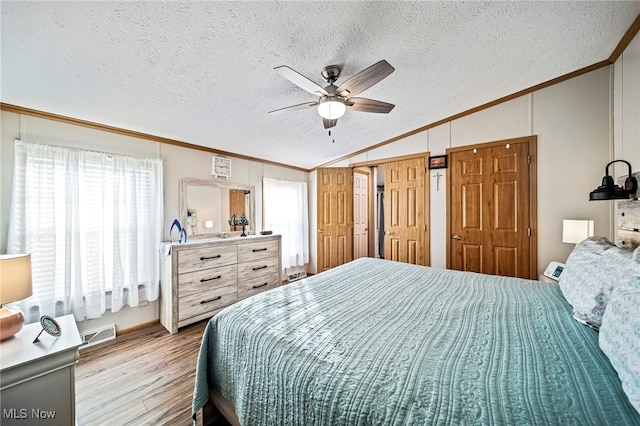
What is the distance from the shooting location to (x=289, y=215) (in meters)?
4.56

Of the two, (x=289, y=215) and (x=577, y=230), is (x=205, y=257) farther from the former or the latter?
(x=577, y=230)

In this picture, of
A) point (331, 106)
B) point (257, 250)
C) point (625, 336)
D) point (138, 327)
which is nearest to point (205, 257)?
point (257, 250)

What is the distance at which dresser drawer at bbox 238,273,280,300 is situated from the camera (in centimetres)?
324

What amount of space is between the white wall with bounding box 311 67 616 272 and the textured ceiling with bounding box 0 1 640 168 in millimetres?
260

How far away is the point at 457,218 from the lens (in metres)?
3.29

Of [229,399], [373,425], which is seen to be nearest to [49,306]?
[229,399]

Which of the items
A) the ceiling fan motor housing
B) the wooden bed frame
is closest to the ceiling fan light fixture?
the ceiling fan motor housing

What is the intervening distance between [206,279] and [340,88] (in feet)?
8.39

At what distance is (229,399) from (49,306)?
2.11 meters

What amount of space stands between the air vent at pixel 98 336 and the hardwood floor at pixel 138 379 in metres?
0.05

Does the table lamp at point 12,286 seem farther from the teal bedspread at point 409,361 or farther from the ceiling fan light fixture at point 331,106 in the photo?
the ceiling fan light fixture at point 331,106

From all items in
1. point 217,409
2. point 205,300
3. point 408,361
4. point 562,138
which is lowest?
point 217,409

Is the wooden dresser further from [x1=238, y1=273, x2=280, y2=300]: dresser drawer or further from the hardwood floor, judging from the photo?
the hardwood floor

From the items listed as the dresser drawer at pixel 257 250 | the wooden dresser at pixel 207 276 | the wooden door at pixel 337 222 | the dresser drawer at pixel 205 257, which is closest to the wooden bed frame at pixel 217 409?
the wooden dresser at pixel 207 276
